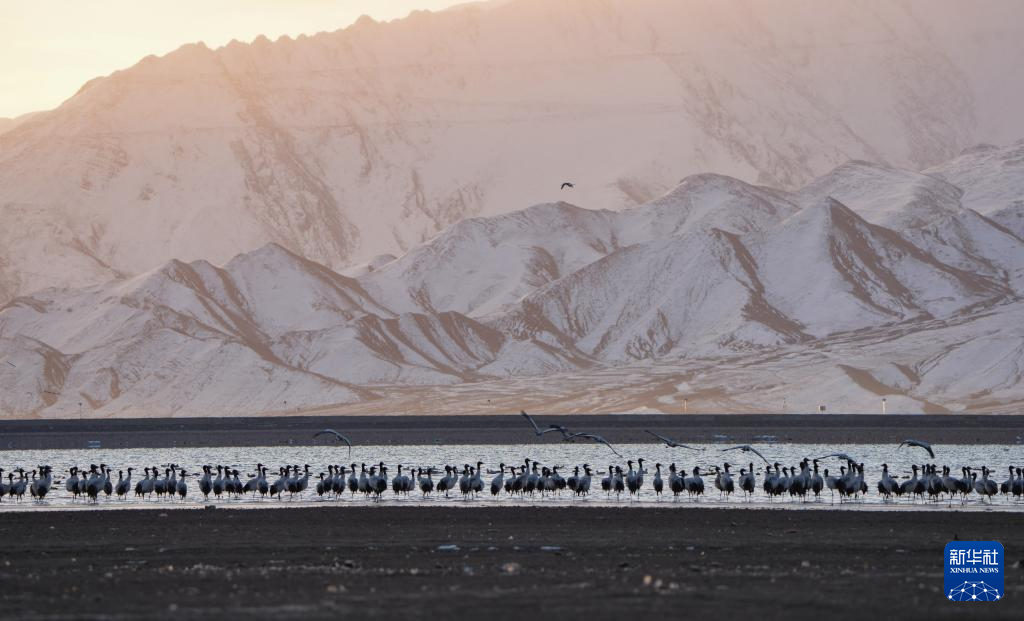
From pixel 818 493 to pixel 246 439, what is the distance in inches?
3225

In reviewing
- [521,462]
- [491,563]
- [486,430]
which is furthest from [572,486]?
[486,430]

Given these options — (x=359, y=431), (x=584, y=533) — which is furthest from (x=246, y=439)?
(x=584, y=533)

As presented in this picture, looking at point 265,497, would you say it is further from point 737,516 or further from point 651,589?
point 651,589

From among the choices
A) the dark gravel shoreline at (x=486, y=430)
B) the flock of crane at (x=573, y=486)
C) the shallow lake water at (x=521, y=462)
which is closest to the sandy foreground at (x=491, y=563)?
the shallow lake water at (x=521, y=462)

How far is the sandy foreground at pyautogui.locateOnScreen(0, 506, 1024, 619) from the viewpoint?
105 ft

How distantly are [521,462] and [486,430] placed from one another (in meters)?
50.7

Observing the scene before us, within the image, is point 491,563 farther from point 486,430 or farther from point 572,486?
point 486,430

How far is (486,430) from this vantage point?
150 m

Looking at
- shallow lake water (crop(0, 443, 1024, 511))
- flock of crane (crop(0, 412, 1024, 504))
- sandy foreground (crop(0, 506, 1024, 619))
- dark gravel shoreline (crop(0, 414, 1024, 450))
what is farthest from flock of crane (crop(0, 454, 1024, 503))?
dark gravel shoreline (crop(0, 414, 1024, 450))

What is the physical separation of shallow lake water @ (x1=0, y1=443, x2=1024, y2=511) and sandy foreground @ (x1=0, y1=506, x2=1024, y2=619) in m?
5.14

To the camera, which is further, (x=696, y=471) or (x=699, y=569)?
(x=696, y=471)

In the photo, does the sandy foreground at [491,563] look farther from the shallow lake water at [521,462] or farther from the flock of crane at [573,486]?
the flock of crane at [573,486]

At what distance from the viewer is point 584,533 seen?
48.7 meters

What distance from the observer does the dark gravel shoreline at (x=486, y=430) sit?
431 feet
